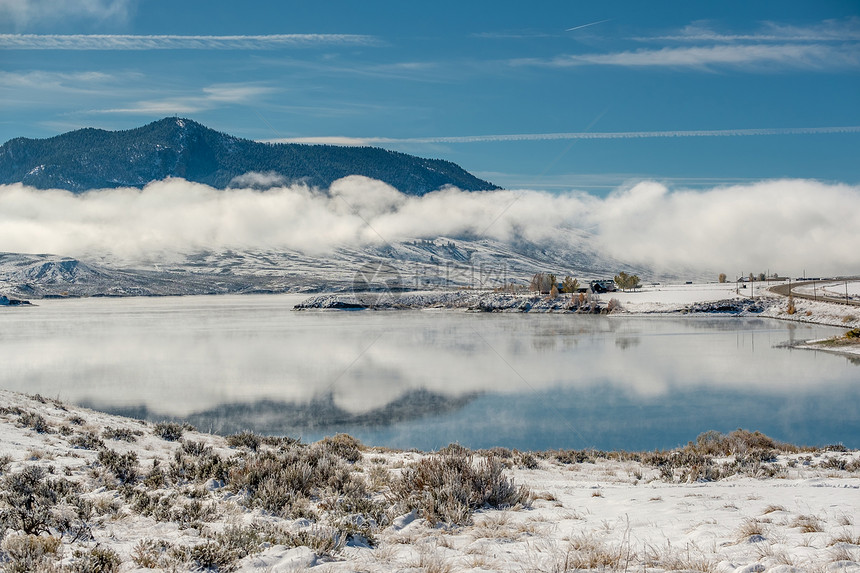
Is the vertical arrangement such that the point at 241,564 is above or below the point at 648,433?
above

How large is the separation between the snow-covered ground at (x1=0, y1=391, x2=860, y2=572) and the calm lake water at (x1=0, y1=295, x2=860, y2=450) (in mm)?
7522

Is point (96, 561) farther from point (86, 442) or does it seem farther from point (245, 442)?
point (245, 442)

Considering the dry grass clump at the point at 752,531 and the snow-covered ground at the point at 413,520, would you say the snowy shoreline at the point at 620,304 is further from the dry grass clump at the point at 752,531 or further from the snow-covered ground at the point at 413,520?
the dry grass clump at the point at 752,531

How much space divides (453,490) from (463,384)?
20305mm

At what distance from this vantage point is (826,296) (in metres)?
73.8

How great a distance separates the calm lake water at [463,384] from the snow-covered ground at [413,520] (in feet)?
24.7

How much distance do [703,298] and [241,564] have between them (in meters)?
84.8

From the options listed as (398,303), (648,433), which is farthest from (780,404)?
(398,303)

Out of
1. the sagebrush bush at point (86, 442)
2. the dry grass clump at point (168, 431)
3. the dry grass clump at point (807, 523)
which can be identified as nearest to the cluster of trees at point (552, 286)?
the dry grass clump at point (168, 431)

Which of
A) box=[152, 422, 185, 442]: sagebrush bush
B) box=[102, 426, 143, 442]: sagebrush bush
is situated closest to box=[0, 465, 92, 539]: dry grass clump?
box=[102, 426, 143, 442]: sagebrush bush

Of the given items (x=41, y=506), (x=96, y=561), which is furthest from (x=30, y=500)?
(x=96, y=561)

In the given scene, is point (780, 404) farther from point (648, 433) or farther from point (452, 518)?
point (452, 518)

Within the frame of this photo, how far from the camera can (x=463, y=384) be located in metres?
28.1

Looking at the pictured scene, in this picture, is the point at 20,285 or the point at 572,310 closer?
the point at 572,310
